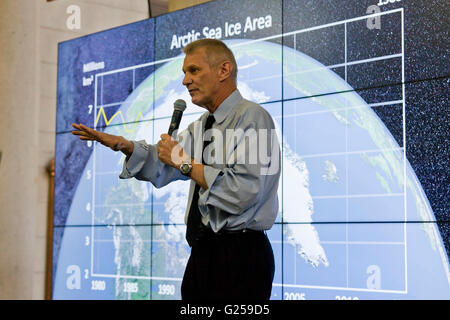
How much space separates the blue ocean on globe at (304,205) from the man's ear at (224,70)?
5.56 feet

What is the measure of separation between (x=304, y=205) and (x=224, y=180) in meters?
2.13

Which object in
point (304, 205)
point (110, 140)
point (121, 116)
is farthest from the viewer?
point (121, 116)

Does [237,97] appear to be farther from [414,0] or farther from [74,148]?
[74,148]

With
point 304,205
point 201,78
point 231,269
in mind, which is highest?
point 201,78

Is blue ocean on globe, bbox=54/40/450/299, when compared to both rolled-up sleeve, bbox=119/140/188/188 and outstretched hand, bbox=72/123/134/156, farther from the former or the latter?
outstretched hand, bbox=72/123/134/156

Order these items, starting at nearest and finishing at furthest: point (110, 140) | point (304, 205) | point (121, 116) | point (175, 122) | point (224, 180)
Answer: point (224, 180)
point (110, 140)
point (175, 122)
point (304, 205)
point (121, 116)

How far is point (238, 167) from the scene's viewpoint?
2.46m

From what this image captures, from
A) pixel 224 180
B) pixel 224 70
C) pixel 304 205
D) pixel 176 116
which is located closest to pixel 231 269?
pixel 224 180

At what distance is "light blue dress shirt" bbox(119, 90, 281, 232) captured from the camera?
244 cm

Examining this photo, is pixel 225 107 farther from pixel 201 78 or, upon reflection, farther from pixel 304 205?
pixel 304 205

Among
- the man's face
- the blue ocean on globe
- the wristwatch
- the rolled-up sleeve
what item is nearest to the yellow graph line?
the blue ocean on globe

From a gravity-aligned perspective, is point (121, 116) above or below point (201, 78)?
above

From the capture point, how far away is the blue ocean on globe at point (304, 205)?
13.1 ft

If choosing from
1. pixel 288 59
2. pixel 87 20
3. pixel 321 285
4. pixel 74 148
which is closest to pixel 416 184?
pixel 321 285
